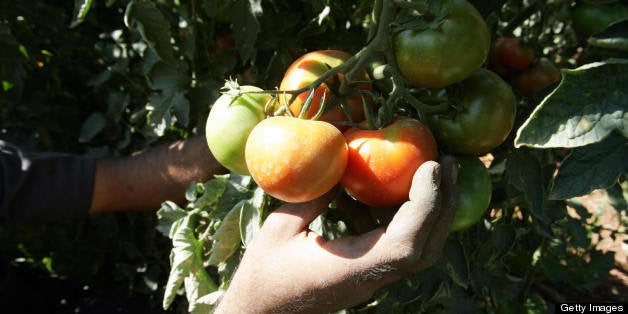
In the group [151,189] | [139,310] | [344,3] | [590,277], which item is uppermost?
[344,3]

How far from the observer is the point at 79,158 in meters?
1.46

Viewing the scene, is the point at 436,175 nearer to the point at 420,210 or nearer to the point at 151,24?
the point at 420,210

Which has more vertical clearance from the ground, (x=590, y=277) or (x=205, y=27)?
(x=205, y=27)

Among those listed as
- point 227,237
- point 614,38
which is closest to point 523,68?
point 614,38

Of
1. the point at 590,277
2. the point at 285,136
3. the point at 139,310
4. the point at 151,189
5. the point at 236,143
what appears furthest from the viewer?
the point at 590,277

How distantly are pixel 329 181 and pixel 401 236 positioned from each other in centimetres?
12

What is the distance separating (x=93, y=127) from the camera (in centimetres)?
154

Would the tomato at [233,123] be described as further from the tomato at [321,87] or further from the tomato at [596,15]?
the tomato at [596,15]

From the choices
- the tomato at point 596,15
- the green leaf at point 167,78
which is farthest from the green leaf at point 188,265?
the tomato at point 596,15

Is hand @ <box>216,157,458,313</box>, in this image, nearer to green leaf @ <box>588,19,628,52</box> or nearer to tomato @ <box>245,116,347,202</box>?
tomato @ <box>245,116,347,202</box>

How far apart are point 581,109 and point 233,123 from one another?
48cm

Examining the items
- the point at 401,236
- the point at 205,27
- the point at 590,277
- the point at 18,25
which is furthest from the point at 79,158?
the point at 590,277

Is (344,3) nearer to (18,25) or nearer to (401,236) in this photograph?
(401,236)

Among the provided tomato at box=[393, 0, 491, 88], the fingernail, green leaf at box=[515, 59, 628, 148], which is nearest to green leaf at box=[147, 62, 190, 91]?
tomato at box=[393, 0, 491, 88]
